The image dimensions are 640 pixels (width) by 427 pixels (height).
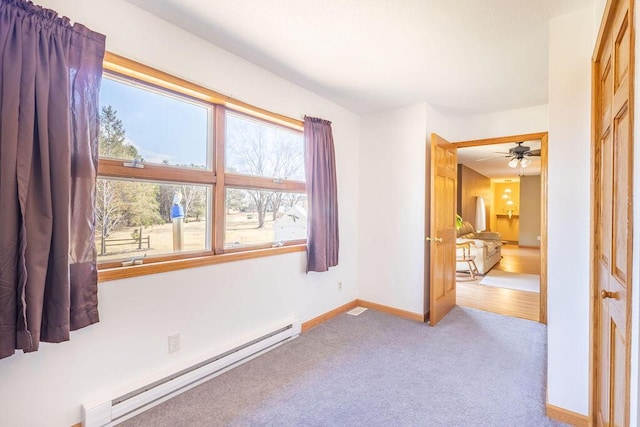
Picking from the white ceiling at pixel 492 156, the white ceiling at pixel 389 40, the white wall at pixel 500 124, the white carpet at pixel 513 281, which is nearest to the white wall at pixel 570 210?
Answer: the white ceiling at pixel 389 40

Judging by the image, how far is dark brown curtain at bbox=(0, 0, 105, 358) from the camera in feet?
4.43

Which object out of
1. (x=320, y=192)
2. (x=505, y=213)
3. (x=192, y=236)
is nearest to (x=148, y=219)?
(x=192, y=236)

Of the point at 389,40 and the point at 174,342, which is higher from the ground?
the point at 389,40

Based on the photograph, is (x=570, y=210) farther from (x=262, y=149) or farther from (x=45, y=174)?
(x=45, y=174)

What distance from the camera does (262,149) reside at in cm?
279

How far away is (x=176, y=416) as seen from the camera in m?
1.79

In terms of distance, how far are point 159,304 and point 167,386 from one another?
53 centimetres

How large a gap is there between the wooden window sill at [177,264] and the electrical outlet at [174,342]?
0.46 meters

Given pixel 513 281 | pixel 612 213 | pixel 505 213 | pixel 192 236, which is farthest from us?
pixel 505 213

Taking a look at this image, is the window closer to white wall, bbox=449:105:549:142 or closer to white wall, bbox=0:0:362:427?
white wall, bbox=0:0:362:427

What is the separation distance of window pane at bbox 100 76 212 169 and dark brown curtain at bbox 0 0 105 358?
0.20m

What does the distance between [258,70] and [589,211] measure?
8.41ft

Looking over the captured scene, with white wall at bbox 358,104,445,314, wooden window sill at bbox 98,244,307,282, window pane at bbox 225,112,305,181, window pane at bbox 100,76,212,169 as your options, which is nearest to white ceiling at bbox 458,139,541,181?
white wall at bbox 358,104,445,314

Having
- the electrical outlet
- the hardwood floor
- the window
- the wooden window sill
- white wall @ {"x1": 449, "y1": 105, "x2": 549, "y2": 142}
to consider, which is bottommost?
the hardwood floor
